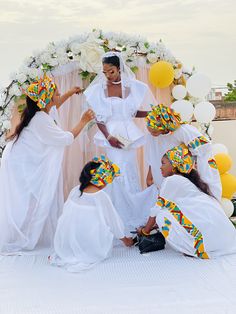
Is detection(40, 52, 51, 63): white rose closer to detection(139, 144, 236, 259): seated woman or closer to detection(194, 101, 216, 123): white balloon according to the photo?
detection(194, 101, 216, 123): white balloon

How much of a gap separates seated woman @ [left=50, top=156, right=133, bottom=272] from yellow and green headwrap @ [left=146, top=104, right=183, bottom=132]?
77cm

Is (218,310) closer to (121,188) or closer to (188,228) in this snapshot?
(188,228)

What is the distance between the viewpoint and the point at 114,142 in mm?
5418

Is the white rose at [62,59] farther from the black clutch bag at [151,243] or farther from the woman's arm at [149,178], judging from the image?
the black clutch bag at [151,243]

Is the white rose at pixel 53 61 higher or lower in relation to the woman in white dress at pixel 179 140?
higher

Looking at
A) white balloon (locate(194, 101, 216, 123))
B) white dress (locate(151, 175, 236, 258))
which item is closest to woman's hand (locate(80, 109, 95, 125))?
white dress (locate(151, 175, 236, 258))

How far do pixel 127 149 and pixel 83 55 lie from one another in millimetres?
1146

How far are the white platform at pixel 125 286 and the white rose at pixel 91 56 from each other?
2.12 meters

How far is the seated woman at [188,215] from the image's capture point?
446cm

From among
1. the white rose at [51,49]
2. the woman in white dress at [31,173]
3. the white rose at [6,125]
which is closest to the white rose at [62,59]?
the white rose at [51,49]

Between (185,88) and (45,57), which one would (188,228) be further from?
(45,57)

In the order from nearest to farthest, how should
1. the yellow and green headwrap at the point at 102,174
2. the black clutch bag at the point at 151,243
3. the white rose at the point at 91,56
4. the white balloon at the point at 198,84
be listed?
1. the yellow and green headwrap at the point at 102,174
2. the black clutch bag at the point at 151,243
3. the white rose at the point at 91,56
4. the white balloon at the point at 198,84

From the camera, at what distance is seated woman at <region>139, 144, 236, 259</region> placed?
14.6 ft

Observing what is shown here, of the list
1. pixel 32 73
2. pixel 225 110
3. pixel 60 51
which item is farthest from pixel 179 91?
pixel 225 110
